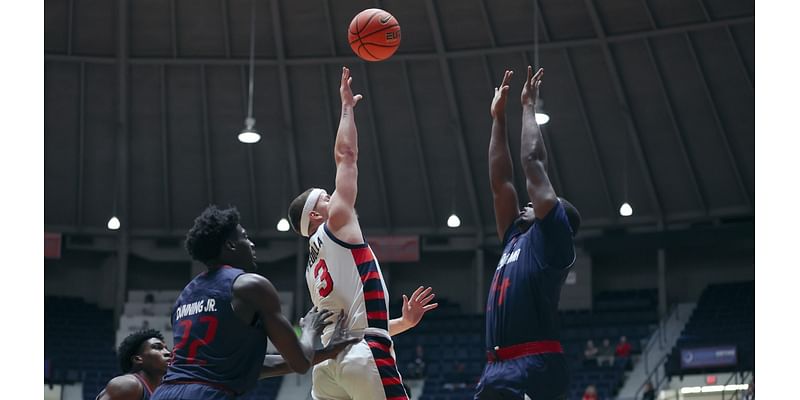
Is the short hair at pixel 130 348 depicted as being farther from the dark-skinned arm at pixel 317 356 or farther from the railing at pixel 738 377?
the railing at pixel 738 377

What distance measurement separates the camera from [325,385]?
6961 mm

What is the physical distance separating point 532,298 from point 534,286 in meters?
0.08

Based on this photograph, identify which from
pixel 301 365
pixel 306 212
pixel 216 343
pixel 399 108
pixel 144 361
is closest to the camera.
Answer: pixel 216 343

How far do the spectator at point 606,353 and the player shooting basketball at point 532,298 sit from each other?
20.2 m

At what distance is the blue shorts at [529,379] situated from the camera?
6.20 metres

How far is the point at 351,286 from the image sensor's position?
7.07 meters

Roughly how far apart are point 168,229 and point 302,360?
24635mm

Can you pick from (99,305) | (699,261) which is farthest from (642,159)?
(99,305)

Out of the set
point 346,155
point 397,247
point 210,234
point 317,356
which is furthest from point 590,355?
point 210,234

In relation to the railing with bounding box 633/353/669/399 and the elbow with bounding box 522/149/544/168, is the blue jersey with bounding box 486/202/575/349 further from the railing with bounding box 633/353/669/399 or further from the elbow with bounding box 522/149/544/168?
the railing with bounding box 633/353/669/399

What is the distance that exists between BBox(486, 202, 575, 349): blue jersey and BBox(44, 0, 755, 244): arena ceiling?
17427 millimetres

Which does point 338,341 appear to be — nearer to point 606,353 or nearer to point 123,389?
point 123,389

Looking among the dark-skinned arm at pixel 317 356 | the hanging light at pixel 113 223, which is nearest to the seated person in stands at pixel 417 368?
the hanging light at pixel 113 223

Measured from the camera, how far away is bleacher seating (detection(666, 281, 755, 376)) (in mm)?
24047
